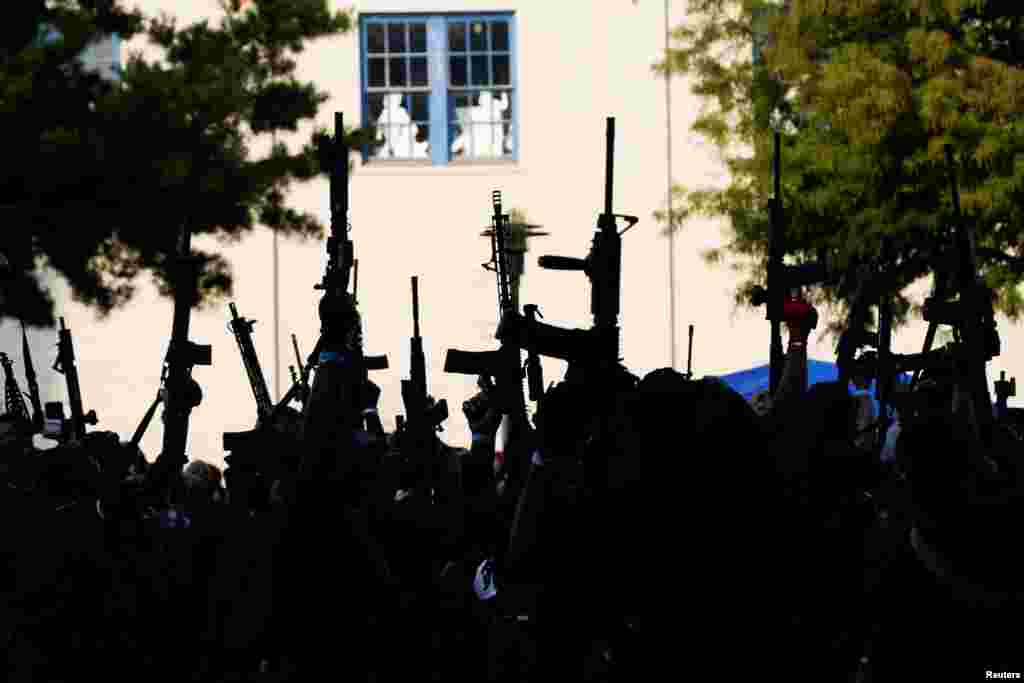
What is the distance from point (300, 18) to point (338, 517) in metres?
9.75

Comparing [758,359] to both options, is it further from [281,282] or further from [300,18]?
[300,18]

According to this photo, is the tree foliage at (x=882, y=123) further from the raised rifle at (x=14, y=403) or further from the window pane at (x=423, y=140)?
the raised rifle at (x=14, y=403)

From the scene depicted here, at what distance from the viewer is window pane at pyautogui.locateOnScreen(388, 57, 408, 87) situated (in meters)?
26.8

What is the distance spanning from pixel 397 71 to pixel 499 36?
1370mm

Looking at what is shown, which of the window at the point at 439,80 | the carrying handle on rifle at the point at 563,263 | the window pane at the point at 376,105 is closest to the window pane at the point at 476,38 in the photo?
the window at the point at 439,80

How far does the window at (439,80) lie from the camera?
26828mm

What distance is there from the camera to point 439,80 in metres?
26.9

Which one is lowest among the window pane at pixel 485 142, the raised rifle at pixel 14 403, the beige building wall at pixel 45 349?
the beige building wall at pixel 45 349

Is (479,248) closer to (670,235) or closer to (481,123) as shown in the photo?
(481,123)

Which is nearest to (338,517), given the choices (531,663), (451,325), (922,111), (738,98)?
(531,663)

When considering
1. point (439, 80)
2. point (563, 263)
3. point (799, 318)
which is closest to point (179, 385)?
point (563, 263)

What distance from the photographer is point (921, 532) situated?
664 centimetres

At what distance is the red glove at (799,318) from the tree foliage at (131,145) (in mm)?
6543

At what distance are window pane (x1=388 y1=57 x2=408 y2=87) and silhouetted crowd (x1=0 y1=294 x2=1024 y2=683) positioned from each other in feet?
45.1
